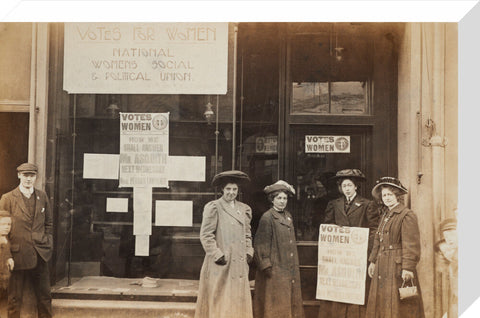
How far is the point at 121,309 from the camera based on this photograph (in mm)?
5125

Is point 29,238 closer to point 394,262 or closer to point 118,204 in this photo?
point 118,204

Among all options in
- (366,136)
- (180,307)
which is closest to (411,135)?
(366,136)

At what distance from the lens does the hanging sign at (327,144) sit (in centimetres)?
516

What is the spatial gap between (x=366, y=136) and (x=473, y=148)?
3.60 ft

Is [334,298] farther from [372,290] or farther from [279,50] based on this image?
[279,50]

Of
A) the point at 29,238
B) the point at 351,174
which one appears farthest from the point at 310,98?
the point at 29,238

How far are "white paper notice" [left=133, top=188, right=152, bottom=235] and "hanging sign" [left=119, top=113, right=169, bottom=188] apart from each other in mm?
89

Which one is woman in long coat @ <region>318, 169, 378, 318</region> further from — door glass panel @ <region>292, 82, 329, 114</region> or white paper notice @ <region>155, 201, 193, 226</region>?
white paper notice @ <region>155, 201, 193, 226</region>

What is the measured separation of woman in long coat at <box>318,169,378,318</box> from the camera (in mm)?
5066

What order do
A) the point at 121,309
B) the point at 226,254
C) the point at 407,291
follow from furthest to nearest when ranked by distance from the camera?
the point at 121,309
the point at 226,254
the point at 407,291

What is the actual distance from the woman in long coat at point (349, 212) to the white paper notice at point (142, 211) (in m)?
1.94

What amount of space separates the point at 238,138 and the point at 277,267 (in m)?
1.46

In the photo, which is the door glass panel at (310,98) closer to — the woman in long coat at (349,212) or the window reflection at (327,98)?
the window reflection at (327,98)

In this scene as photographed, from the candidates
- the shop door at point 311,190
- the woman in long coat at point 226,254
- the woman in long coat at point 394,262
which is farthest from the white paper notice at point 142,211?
the woman in long coat at point 394,262
